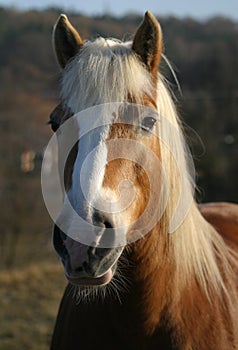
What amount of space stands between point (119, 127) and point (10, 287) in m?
5.89

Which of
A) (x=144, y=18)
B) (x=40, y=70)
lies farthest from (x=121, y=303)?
(x=40, y=70)

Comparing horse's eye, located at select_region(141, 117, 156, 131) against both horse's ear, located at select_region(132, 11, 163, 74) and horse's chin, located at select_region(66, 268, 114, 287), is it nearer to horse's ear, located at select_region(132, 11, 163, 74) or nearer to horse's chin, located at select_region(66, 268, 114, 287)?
horse's ear, located at select_region(132, 11, 163, 74)

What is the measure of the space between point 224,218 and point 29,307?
366 centimetres

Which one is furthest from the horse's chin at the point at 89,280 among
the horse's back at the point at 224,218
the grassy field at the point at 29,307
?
the grassy field at the point at 29,307

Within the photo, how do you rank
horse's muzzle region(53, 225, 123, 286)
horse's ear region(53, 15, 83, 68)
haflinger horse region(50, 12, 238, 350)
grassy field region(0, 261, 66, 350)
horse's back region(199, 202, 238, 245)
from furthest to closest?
grassy field region(0, 261, 66, 350)
horse's back region(199, 202, 238, 245)
horse's ear region(53, 15, 83, 68)
haflinger horse region(50, 12, 238, 350)
horse's muzzle region(53, 225, 123, 286)

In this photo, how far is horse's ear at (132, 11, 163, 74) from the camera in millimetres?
2162

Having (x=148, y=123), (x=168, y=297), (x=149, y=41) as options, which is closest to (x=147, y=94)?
(x=148, y=123)

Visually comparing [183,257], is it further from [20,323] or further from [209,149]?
[209,149]

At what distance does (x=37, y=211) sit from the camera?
18172 mm

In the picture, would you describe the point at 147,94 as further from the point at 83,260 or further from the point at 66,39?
the point at 83,260

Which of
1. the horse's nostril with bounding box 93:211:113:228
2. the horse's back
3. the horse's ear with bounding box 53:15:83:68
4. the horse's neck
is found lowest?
the horse's back

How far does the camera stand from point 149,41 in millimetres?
2199

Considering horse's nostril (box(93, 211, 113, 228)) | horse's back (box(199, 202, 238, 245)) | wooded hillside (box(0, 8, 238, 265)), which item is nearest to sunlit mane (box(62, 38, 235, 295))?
horse's nostril (box(93, 211, 113, 228))

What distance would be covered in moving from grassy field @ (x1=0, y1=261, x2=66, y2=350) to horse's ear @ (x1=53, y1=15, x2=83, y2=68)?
373cm
